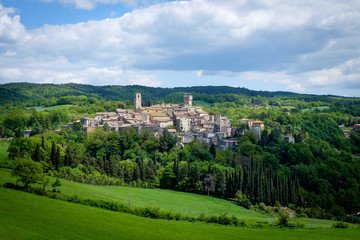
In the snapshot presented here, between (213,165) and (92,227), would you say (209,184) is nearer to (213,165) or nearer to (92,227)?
(213,165)

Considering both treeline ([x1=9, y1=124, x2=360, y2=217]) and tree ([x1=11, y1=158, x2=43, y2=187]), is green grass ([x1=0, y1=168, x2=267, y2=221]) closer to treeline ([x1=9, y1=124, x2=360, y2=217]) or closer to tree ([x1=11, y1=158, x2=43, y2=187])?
tree ([x1=11, y1=158, x2=43, y2=187])

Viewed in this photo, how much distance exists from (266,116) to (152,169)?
67.1m

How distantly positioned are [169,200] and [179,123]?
52.8 m

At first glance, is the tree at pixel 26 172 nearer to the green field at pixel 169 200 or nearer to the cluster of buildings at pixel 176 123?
the green field at pixel 169 200

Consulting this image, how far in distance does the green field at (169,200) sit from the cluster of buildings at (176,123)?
34.0 meters

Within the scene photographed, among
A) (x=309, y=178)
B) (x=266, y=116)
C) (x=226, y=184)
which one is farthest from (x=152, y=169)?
(x=266, y=116)

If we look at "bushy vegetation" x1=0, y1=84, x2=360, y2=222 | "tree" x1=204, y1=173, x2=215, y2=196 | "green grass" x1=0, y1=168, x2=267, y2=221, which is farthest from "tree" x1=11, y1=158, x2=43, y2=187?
"tree" x1=204, y1=173, x2=215, y2=196

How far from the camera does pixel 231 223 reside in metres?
44.5

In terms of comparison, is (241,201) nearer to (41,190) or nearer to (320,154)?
(41,190)

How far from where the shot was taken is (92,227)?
112 feet

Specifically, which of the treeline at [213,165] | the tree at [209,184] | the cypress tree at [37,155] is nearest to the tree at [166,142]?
the treeline at [213,165]

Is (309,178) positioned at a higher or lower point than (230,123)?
lower

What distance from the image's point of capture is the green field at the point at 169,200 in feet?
163

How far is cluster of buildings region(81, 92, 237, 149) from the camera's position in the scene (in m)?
98.9
